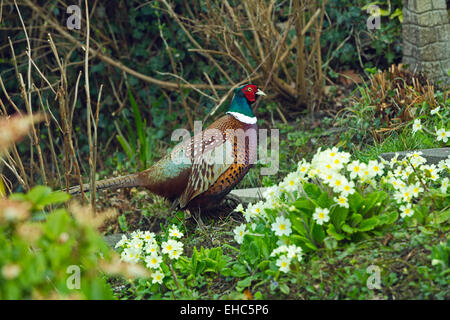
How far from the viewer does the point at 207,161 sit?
11.8 feet

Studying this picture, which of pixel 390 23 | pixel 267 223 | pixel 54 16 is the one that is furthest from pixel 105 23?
pixel 267 223

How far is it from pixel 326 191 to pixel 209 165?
1096mm

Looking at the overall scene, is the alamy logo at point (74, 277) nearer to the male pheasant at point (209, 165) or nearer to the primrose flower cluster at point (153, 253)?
the primrose flower cluster at point (153, 253)

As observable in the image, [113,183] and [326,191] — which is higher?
[326,191]

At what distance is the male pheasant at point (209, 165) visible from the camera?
358cm

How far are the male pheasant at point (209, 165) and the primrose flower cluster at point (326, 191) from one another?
69 centimetres

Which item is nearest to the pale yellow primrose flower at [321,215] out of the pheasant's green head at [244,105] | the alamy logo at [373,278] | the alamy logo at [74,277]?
the alamy logo at [373,278]

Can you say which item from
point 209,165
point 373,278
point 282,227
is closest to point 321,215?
point 282,227

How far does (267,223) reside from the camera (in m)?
2.82

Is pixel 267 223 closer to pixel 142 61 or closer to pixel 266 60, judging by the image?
pixel 266 60

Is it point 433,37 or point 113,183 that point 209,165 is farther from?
point 433,37

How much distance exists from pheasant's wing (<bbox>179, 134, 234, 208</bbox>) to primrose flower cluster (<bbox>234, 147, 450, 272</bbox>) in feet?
2.30
